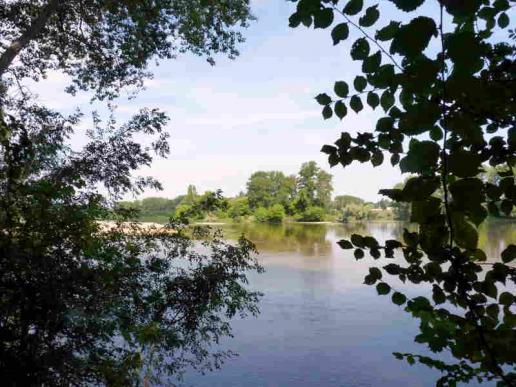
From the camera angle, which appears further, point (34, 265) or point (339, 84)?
point (34, 265)

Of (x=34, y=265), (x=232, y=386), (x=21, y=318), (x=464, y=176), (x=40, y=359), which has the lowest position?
(x=232, y=386)

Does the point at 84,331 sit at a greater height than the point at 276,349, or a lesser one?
greater

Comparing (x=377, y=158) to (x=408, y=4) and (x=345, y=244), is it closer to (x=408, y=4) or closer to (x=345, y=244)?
(x=345, y=244)

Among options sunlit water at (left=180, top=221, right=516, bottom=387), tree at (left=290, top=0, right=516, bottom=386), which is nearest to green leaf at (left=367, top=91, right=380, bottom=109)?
tree at (left=290, top=0, right=516, bottom=386)

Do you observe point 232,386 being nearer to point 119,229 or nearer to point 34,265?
point 119,229

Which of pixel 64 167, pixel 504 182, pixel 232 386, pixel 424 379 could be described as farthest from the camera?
pixel 424 379

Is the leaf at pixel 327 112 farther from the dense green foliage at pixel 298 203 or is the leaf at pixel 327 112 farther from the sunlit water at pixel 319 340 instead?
the dense green foliage at pixel 298 203

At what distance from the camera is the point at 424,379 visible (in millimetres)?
9133

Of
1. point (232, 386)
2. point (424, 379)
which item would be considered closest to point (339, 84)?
point (232, 386)

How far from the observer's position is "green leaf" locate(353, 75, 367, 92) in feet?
3.32

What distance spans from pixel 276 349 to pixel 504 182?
34.1 feet

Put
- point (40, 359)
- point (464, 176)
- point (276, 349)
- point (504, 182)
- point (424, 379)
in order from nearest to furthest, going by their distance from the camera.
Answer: point (464, 176) < point (504, 182) < point (40, 359) < point (424, 379) < point (276, 349)

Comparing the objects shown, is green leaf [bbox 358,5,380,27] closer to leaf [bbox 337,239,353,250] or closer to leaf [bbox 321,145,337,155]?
leaf [bbox 321,145,337,155]

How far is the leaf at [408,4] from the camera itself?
0.53 m
